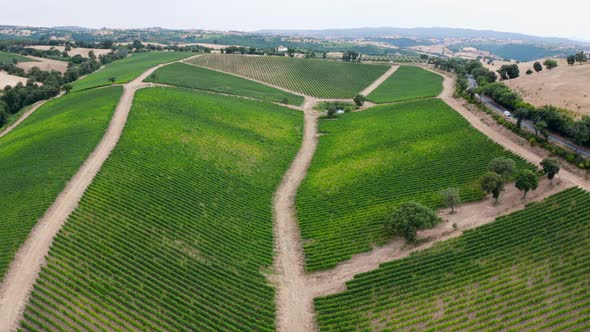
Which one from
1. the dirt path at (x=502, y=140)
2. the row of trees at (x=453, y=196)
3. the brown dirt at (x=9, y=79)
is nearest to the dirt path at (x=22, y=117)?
the brown dirt at (x=9, y=79)

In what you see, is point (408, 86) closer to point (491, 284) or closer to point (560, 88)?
point (560, 88)

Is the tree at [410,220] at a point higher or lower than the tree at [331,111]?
lower

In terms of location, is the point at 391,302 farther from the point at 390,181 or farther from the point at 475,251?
the point at 390,181

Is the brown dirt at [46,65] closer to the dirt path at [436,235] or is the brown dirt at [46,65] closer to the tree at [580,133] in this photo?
the dirt path at [436,235]

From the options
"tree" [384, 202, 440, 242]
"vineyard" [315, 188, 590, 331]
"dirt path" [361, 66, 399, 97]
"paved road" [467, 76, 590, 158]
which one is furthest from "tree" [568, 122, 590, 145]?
"dirt path" [361, 66, 399, 97]

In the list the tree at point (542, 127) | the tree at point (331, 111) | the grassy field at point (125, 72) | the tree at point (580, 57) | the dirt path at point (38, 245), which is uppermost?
the tree at point (580, 57)

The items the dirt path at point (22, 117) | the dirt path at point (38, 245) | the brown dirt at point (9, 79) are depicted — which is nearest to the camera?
the dirt path at point (38, 245)

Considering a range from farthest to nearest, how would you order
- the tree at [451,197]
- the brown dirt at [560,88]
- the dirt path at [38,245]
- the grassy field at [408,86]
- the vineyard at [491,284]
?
the grassy field at [408,86] < the brown dirt at [560,88] < the tree at [451,197] < the vineyard at [491,284] < the dirt path at [38,245]
